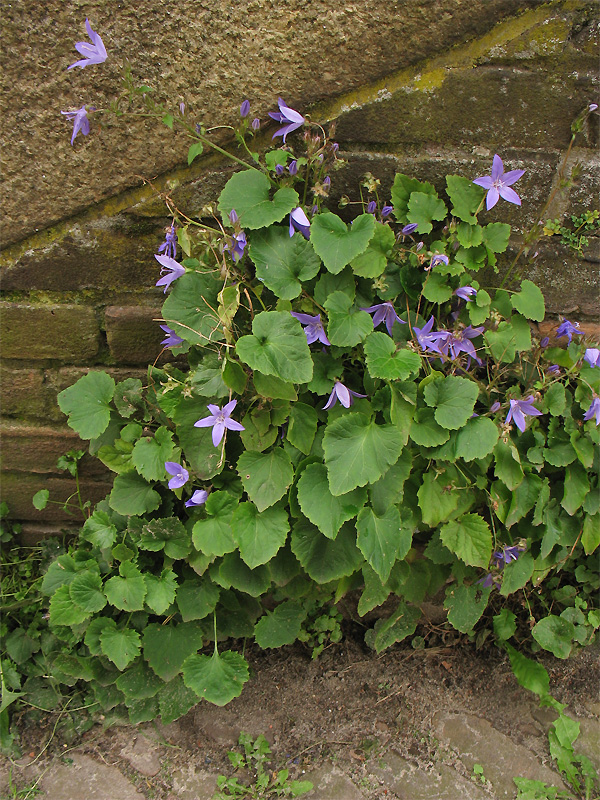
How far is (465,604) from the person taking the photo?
1.85 meters

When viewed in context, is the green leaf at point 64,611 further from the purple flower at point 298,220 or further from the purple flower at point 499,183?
the purple flower at point 499,183

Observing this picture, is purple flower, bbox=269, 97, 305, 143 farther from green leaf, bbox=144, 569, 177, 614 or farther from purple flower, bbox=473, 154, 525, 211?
green leaf, bbox=144, 569, 177, 614

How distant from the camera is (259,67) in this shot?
1648mm

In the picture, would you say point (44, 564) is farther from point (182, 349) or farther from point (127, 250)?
point (127, 250)

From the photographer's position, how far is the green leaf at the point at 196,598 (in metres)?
1.72

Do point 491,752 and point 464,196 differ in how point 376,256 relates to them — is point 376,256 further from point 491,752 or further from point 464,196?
point 491,752

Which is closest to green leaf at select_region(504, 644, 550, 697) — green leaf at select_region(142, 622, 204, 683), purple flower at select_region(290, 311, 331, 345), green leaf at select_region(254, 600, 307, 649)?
green leaf at select_region(254, 600, 307, 649)

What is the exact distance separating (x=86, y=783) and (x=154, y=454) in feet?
3.69

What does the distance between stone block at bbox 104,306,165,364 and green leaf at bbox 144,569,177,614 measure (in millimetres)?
808

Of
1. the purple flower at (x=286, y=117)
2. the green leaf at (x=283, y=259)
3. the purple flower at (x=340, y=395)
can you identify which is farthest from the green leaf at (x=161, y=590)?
the purple flower at (x=286, y=117)

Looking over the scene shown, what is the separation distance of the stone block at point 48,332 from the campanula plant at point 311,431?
32cm

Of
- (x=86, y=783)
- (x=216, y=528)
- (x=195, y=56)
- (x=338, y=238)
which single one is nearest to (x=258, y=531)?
(x=216, y=528)

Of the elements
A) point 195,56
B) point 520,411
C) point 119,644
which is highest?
point 195,56

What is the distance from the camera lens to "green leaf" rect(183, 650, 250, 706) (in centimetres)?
169
